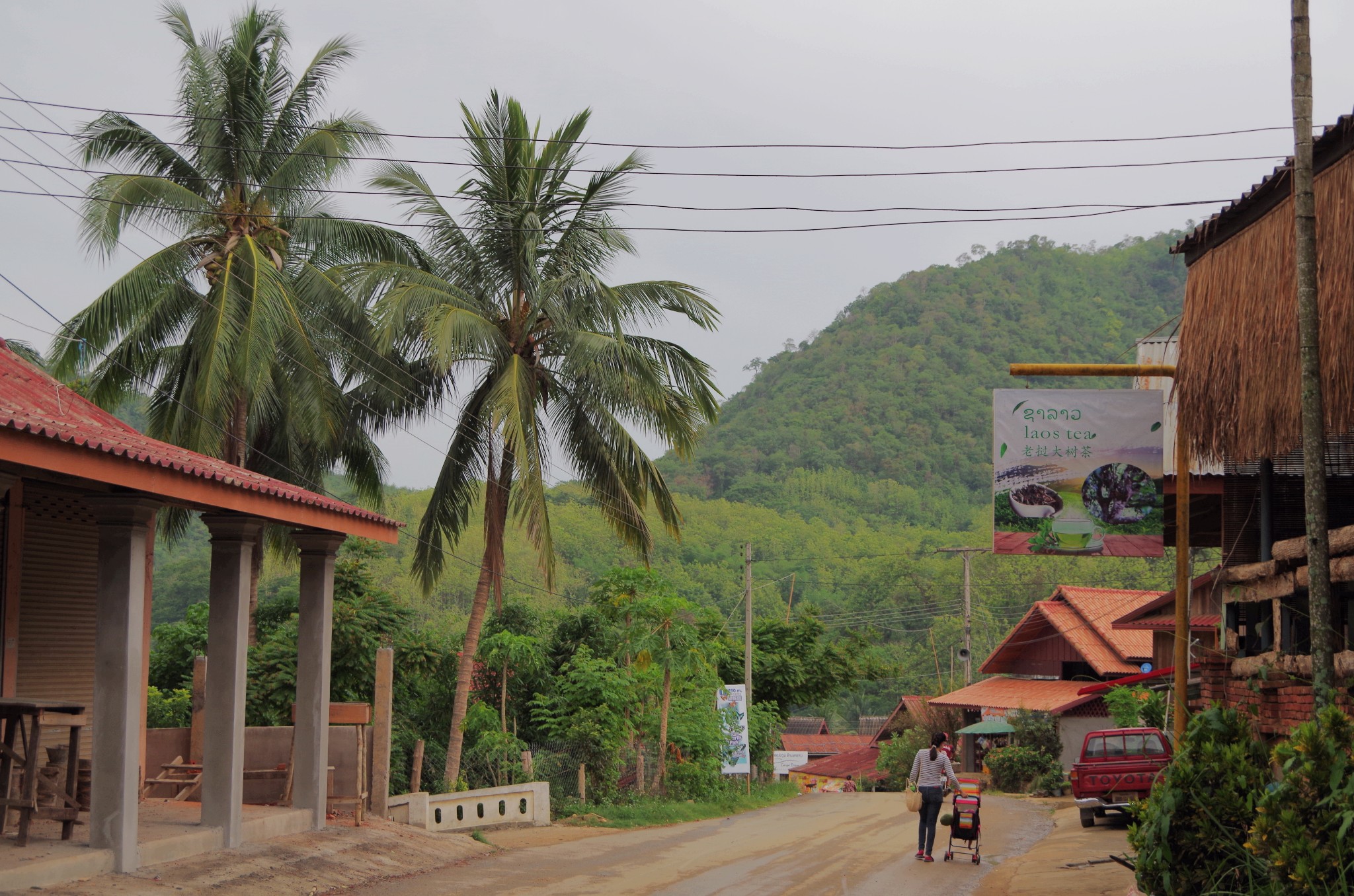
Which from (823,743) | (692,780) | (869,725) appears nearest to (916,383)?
(869,725)

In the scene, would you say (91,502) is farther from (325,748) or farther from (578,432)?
(578,432)

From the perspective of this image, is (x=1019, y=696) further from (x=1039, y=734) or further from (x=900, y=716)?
(x=900, y=716)

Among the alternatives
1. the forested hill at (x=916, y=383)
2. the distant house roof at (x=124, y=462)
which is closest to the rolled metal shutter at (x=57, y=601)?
the distant house roof at (x=124, y=462)

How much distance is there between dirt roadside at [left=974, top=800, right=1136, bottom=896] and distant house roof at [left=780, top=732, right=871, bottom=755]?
4509 cm

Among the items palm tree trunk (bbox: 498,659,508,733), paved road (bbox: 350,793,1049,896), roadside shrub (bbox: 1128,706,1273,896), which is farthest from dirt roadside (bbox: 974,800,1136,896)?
palm tree trunk (bbox: 498,659,508,733)

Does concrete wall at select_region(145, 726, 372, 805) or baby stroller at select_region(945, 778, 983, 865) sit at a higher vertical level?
concrete wall at select_region(145, 726, 372, 805)

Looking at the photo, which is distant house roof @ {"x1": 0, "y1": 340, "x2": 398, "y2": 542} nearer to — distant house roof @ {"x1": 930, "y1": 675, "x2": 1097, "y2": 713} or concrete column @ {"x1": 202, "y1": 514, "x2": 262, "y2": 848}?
concrete column @ {"x1": 202, "y1": 514, "x2": 262, "y2": 848}

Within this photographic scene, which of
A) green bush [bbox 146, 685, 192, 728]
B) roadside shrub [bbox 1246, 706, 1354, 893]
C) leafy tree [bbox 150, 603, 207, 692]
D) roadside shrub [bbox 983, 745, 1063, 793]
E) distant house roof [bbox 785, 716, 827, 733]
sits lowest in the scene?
distant house roof [bbox 785, 716, 827, 733]

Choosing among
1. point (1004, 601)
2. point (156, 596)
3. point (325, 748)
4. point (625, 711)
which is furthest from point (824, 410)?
point (325, 748)

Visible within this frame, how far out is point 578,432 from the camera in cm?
2167

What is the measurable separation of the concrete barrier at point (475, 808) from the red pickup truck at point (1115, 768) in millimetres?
8197

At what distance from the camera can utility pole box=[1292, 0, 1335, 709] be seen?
8570 millimetres

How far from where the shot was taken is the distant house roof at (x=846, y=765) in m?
52.8

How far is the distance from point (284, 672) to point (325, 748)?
4.45 meters
